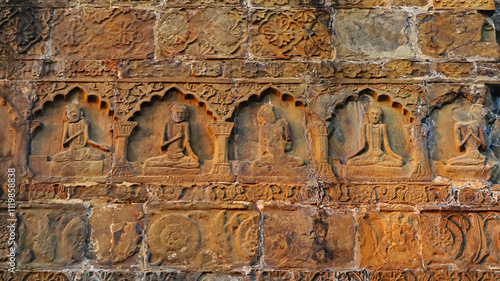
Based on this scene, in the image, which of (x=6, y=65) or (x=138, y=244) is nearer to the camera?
(x=138, y=244)

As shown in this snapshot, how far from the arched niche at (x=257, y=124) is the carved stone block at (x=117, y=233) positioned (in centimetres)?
123

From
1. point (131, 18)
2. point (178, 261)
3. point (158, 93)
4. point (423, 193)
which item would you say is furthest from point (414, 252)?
point (131, 18)

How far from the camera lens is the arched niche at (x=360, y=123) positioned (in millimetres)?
7787

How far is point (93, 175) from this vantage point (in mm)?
7457

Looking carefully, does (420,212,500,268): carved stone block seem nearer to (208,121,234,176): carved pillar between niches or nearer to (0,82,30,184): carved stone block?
(208,121,234,176): carved pillar between niches

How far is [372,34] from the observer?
→ 8.24 meters

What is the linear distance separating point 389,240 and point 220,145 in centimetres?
203

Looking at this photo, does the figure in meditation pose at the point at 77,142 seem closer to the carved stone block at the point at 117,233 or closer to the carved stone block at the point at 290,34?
the carved stone block at the point at 117,233

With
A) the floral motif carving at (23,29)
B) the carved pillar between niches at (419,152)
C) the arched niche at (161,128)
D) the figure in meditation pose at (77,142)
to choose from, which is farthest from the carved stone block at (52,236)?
the carved pillar between niches at (419,152)

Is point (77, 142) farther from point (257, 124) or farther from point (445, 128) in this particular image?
point (445, 128)

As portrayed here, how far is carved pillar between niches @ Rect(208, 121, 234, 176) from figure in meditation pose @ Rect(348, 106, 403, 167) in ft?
4.41

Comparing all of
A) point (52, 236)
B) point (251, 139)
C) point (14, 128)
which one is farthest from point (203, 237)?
point (14, 128)

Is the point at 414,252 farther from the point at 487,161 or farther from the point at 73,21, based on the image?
the point at 73,21

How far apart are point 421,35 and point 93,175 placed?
13.3 feet
